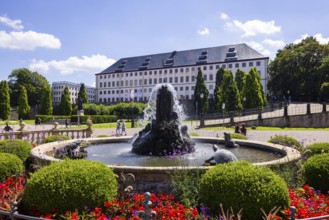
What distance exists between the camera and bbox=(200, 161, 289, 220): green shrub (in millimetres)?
4488

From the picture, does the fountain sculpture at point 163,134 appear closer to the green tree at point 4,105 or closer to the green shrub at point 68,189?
the green shrub at point 68,189

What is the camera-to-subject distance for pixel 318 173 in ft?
20.9

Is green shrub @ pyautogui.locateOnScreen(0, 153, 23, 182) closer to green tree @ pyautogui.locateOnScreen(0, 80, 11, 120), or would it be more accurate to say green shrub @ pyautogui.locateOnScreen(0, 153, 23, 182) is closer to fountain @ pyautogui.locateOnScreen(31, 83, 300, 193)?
fountain @ pyautogui.locateOnScreen(31, 83, 300, 193)

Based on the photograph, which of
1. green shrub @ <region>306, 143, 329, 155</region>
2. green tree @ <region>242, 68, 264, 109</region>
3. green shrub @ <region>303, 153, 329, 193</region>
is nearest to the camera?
green shrub @ <region>303, 153, 329, 193</region>

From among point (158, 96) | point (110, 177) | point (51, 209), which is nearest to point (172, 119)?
point (158, 96)

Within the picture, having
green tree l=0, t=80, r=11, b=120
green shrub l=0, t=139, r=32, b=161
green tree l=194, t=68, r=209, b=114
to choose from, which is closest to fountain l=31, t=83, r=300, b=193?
green shrub l=0, t=139, r=32, b=161

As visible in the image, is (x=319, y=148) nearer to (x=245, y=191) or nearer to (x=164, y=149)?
(x=164, y=149)

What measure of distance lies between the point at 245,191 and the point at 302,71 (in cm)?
6923

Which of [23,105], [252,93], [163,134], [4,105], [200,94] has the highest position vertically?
[200,94]

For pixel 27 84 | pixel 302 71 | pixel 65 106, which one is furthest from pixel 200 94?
pixel 27 84

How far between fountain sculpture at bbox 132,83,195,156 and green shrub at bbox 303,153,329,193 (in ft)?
12.9

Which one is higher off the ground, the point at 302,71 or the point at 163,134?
the point at 302,71

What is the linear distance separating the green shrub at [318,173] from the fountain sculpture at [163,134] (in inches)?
155

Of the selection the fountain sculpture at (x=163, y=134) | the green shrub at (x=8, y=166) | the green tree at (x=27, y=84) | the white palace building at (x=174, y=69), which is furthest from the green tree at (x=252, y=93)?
the green tree at (x=27, y=84)
